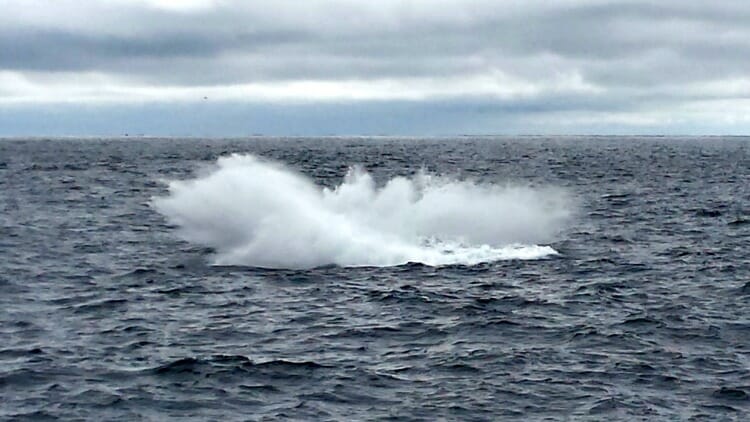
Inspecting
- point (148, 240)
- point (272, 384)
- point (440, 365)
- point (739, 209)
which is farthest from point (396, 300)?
point (739, 209)

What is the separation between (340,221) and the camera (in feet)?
119

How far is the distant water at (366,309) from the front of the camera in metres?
19.0

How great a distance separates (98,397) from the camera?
18672 mm

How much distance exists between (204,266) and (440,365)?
14.5 meters

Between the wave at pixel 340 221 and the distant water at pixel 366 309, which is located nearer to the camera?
the distant water at pixel 366 309

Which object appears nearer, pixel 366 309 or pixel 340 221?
pixel 366 309

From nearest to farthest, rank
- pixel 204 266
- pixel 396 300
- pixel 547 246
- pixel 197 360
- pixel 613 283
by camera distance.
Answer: pixel 197 360 < pixel 396 300 < pixel 613 283 < pixel 204 266 < pixel 547 246

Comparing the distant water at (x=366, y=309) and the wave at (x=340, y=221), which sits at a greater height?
the wave at (x=340, y=221)

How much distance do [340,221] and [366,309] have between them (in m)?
9.86

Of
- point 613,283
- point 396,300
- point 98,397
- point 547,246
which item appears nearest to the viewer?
point 98,397

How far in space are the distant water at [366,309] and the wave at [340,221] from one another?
0.10m

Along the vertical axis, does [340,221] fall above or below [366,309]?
above

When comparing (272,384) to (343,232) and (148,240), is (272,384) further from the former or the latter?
(148,240)

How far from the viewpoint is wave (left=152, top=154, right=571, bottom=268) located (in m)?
34.6
